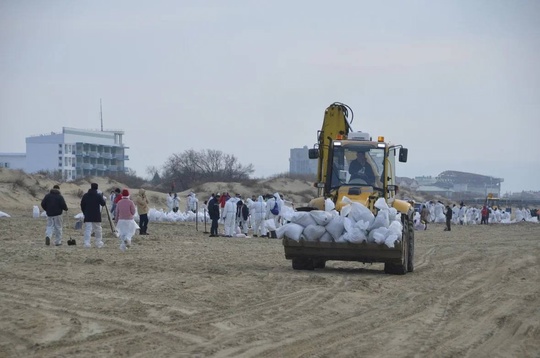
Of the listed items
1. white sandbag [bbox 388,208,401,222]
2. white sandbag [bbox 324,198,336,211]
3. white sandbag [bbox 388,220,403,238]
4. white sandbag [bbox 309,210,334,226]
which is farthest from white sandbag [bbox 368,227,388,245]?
white sandbag [bbox 324,198,336,211]

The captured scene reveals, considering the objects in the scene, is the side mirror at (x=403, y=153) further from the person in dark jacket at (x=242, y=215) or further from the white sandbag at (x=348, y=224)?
the person in dark jacket at (x=242, y=215)

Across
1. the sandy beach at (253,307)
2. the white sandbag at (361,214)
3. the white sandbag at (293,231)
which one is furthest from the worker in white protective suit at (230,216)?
A: the white sandbag at (361,214)

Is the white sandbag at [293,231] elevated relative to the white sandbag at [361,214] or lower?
lower

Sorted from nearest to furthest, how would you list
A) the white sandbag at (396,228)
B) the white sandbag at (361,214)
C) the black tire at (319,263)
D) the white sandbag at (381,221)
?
the white sandbag at (396,228) < the white sandbag at (381,221) < the white sandbag at (361,214) < the black tire at (319,263)

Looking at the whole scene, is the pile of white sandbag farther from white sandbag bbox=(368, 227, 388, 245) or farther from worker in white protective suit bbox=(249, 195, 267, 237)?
worker in white protective suit bbox=(249, 195, 267, 237)

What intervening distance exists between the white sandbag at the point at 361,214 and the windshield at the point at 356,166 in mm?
1708

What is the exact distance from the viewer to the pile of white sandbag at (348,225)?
60.6 feet

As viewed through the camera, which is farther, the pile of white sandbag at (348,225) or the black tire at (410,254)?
the black tire at (410,254)

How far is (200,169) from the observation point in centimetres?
10306

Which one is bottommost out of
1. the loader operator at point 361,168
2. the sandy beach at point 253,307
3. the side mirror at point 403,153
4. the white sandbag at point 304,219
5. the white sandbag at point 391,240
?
the sandy beach at point 253,307

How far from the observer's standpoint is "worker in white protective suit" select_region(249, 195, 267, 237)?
121ft

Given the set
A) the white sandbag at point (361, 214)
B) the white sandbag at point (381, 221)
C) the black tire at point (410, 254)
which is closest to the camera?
the white sandbag at point (381, 221)

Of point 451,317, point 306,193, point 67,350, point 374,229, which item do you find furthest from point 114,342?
point 306,193

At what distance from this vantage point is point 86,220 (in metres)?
24.9
